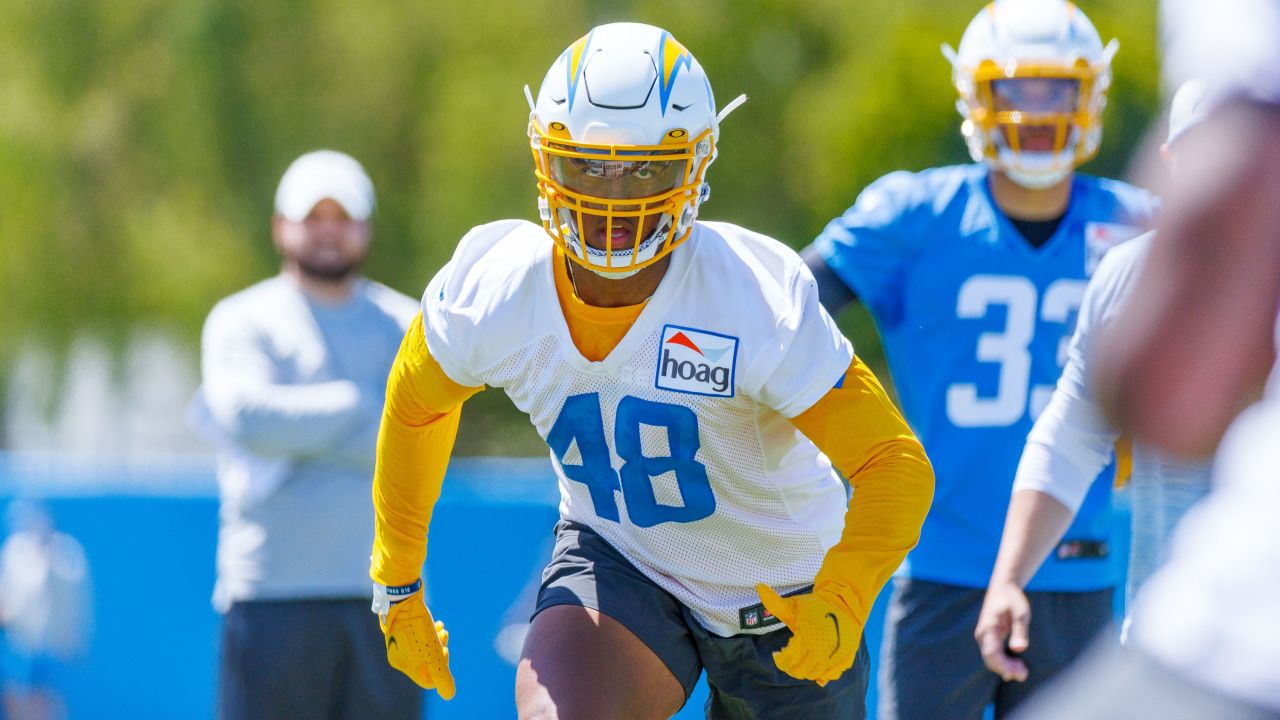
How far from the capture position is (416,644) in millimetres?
3357

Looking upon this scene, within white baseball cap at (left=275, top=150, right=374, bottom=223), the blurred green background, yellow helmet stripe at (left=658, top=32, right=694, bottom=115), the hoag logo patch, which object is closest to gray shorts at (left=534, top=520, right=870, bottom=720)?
the hoag logo patch

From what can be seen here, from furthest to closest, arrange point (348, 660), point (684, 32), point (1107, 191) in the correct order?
point (684, 32) < point (348, 660) < point (1107, 191)

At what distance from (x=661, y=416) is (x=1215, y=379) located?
1.68 meters

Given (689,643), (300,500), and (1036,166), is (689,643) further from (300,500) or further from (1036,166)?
(300,500)

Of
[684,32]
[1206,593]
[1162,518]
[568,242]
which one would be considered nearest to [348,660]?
[568,242]

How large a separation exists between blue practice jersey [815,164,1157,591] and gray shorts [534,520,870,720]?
0.73 m

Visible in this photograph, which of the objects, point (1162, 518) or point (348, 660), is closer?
point (1162, 518)

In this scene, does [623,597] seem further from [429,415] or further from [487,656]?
[487,656]

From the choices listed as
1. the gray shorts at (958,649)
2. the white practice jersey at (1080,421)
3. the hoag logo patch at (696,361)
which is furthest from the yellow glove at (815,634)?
the gray shorts at (958,649)

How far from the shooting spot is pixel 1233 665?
1.51 m

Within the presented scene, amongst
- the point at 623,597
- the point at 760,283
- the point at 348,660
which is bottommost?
the point at 348,660

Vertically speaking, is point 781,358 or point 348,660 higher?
point 781,358

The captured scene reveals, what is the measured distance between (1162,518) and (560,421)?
1.45m

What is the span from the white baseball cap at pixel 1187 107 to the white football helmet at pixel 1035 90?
2.09 metres
